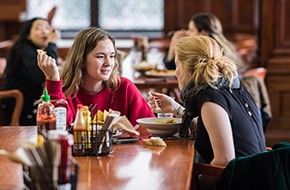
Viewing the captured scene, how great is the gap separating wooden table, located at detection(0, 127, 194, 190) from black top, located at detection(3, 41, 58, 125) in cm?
219

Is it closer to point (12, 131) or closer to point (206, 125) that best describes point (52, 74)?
point (12, 131)

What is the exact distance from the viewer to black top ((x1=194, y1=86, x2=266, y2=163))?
3027 millimetres

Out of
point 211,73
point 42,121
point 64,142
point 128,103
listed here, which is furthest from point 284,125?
point 64,142

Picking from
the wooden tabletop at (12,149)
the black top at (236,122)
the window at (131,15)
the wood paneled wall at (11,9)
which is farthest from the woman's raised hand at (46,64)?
the window at (131,15)

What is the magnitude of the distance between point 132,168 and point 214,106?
0.58 m

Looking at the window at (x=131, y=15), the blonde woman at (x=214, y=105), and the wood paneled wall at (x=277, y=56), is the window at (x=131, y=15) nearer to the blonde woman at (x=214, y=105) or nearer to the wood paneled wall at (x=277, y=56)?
the wood paneled wall at (x=277, y=56)

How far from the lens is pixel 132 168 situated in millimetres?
2539

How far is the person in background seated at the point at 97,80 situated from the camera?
356 centimetres

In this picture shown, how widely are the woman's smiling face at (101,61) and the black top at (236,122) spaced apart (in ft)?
2.01

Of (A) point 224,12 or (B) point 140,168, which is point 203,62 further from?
(A) point 224,12

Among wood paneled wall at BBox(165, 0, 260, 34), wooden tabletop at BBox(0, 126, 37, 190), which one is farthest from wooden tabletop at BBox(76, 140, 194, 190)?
wood paneled wall at BBox(165, 0, 260, 34)

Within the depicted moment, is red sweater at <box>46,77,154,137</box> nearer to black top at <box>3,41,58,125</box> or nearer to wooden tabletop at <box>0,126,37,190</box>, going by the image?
wooden tabletop at <box>0,126,37,190</box>

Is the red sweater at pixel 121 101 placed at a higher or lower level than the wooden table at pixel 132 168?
higher

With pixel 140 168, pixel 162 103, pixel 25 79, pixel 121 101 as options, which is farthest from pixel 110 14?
pixel 140 168
